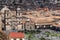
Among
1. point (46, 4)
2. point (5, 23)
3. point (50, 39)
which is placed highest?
point (46, 4)

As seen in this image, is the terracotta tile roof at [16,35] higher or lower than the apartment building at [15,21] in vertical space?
lower

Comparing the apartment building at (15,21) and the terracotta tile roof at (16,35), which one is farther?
the apartment building at (15,21)

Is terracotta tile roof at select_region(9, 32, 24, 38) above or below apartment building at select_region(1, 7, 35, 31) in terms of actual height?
below

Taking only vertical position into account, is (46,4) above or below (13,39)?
above

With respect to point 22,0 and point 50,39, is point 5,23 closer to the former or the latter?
point 22,0

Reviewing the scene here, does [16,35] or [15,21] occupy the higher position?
[15,21]

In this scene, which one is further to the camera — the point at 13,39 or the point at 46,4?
the point at 46,4

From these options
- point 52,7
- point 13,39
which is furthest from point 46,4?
point 13,39

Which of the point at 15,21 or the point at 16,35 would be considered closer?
the point at 16,35

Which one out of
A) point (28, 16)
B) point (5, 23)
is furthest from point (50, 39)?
point (5, 23)

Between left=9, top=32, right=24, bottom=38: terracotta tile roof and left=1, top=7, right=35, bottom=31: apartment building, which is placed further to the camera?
left=1, top=7, right=35, bottom=31: apartment building
